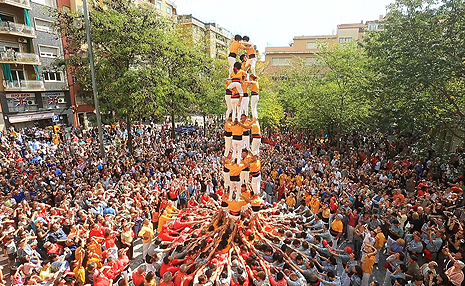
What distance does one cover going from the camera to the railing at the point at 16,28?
2332 cm

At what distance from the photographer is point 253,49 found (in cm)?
827

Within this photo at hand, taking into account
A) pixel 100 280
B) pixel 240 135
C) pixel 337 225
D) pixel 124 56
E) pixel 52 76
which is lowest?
pixel 337 225

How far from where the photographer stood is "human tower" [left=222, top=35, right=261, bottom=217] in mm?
7852

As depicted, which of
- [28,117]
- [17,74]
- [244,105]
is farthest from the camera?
[28,117]

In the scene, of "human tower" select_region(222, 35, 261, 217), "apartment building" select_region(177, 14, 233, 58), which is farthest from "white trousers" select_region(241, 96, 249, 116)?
"apartment building" select_region(177, 14, 233, 58)

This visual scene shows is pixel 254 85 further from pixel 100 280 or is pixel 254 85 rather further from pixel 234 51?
pixel 100 280

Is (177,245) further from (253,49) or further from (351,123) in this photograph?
(351,123)

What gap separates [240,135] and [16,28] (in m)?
26.0

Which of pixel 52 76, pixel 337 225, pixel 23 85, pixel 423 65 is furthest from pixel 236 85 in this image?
pixel 52 76

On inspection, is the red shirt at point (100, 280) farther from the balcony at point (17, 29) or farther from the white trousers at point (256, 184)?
the balcony at point (17, 29)

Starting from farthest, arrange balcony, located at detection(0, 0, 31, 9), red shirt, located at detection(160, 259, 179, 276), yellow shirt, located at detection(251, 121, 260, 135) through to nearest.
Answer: balcony, located at detection(0, 0, 31, 9) → yellow shirt, located at detection(251, 121, 260, 135) → red shirt, located at detection(160, 259, 179, 276)

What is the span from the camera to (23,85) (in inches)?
987

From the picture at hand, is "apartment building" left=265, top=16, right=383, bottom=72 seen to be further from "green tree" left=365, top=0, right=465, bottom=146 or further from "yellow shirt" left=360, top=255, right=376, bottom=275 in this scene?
"yellow shirt" left=360, top=255, right=376, bottom=275

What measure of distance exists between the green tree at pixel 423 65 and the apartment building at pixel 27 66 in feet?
77.7
